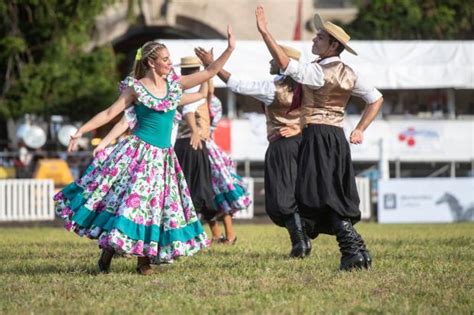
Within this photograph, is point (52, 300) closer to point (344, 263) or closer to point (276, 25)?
point (344, 263)

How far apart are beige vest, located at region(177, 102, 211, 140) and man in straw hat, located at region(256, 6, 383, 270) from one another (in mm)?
4359

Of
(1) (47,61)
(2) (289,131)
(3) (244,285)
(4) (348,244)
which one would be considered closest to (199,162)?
(2) (289,131)

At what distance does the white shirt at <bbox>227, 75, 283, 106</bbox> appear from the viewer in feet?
34.2

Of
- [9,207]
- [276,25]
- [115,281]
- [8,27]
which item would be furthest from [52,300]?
[276,25]

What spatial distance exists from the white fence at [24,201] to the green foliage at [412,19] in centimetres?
1303

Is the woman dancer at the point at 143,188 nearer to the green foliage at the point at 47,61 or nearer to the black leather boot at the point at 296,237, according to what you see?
the black leather boot at the point at 296,237

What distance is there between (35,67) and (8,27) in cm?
122

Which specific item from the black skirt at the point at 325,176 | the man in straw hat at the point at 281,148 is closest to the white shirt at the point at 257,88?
the man in straw hat at the point at 281,148

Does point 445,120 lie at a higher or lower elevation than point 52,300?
lower

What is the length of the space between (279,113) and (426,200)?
13133mm

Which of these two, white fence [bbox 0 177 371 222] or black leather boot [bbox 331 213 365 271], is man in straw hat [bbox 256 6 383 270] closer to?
black leather boot [bbox 331 213 365 271]

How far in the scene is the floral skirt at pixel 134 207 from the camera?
27.7 ft

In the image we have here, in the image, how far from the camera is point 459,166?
1180 inches

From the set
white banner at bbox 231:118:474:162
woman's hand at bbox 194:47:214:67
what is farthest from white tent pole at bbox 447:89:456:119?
woman's hand at bbox 194:47:214:67
